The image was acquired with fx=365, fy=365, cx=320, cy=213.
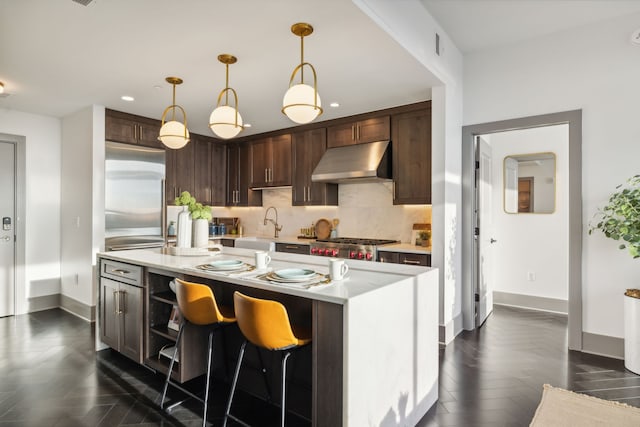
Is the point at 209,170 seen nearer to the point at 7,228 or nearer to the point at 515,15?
the point at 7,228

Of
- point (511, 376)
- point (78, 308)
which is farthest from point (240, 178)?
point (511, 376)

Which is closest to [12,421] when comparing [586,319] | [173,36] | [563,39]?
[173,36]

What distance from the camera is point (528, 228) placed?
489cm

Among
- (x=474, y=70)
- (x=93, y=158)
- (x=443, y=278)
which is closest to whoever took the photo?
(x=443, y=278)

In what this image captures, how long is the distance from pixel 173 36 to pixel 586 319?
13.9 ft

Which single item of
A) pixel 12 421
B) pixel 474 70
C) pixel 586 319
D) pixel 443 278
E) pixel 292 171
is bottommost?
pixel 12 421

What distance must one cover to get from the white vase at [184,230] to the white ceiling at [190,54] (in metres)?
1.33

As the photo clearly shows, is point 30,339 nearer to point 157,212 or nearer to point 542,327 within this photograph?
point 157,212

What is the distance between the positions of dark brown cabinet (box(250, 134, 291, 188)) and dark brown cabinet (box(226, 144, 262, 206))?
6.2 inches

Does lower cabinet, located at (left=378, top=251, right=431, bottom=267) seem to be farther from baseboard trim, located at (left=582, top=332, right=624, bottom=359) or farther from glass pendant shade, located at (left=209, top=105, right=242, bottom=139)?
glass pendant shade, located at (left=209, top=105, right=242, bottom=139)

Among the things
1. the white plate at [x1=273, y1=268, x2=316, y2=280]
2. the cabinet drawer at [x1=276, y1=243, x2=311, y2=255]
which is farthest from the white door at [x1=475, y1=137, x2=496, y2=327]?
the white plate at [x1=273, y1=268, x2=316, y2=280]

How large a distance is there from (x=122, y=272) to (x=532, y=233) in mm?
4835

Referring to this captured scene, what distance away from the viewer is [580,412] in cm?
232

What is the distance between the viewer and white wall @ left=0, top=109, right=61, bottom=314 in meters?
4.68
